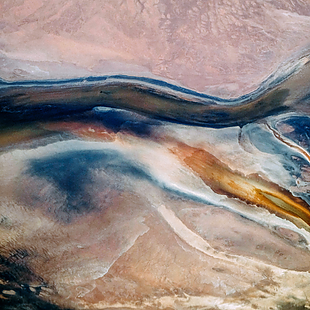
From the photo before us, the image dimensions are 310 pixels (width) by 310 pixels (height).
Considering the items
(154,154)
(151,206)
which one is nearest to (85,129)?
(154,154)

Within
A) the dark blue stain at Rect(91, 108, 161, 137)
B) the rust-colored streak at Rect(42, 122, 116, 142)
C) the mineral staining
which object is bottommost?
the mineral staining

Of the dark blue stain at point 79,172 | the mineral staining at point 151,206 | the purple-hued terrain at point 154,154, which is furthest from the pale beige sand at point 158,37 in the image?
the dark blue stain at point 79,172

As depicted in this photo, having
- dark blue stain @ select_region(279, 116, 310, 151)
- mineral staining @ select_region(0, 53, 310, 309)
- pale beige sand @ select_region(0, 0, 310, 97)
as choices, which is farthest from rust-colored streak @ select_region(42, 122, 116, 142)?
dark blue stain @ select_region(279, 116, 310, 151)

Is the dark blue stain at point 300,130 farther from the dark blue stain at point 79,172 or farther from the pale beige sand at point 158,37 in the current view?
the dark blue stain at point 79,172

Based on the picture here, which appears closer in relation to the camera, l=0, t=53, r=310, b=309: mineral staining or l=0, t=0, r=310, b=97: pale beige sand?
l=0, t=53, r=310, b=309: mineral staining

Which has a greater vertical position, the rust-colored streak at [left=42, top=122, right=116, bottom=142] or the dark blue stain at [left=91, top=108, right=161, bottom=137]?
the dark blue stain at [left=91, top=108, right=161, bottom=137]

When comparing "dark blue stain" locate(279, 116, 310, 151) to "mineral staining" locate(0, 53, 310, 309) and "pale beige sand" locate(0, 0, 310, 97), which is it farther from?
"pale beige sand" locate(0, 0, 310, 97)

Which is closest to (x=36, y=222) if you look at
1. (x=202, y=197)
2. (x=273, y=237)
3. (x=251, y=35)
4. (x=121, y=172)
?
(x=121, y=172)

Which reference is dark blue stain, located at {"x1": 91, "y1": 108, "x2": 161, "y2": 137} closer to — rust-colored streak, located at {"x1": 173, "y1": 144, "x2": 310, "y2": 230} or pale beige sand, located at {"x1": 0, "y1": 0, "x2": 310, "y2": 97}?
rust-colored streak, located at {"x1": 173, "y1": 144, "x2": 310, "y2": 230}

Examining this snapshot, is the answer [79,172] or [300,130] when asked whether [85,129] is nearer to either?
[79,172]
